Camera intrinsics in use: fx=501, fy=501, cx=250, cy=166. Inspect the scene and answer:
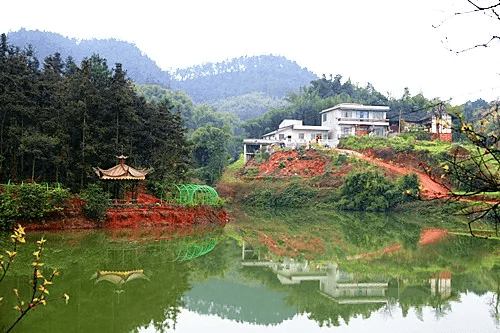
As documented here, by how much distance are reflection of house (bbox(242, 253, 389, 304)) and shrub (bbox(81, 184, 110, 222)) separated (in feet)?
25.9

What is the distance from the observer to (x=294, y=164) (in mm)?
41188

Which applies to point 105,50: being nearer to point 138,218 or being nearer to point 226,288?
point 138,218

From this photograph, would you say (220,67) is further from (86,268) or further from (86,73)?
(86,268)

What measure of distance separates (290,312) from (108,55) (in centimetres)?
13332

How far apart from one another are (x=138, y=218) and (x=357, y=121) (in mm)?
32123

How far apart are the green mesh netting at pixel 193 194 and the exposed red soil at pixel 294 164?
48.2 ft

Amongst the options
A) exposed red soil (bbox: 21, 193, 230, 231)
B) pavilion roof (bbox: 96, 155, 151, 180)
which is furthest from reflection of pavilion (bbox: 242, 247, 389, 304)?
pavilion roof (bbox: 96, 155, 151, 180)

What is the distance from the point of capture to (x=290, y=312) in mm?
9609

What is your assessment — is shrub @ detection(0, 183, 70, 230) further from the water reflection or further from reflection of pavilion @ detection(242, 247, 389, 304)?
reflection of pavilion @ detection(242, 247, 389, 304)

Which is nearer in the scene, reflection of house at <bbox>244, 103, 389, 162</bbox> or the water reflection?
the water reflection

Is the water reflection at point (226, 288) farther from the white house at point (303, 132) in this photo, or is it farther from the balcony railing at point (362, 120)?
the balcony railing at point (362, 120)

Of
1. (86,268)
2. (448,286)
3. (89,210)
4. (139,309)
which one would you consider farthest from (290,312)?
(89,210)

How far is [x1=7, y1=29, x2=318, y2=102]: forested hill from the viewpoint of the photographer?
122 m

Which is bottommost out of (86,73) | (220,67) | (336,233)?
(336,233)
